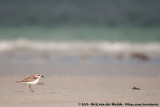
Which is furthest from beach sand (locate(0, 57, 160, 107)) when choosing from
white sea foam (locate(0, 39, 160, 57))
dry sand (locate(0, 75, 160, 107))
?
white sea foam (locate(0, 39, 160, 57))

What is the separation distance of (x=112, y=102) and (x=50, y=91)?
1.98 meters

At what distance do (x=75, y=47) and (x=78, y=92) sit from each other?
65.8ft

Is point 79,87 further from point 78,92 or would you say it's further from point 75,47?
point 75,47

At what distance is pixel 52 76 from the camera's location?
15.3 m

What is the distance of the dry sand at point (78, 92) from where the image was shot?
9.42 m

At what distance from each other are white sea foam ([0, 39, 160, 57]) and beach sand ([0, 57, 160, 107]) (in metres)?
10.4

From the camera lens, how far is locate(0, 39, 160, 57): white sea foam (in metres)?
29.0

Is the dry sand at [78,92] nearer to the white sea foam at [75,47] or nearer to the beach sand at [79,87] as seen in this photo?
the beach sand at [79,87]

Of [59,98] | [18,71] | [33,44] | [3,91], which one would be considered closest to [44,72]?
[18,71]

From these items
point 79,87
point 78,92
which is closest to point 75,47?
point 79,87

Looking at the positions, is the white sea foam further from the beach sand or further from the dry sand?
the dry sand

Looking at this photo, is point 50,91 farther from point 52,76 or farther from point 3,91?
point 52,76

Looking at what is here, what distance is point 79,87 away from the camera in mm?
11953

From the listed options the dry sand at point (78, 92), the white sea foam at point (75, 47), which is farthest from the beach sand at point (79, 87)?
the white sea foam at point (75, 47)
